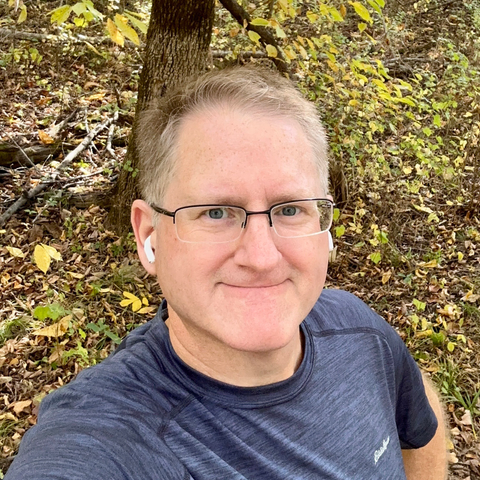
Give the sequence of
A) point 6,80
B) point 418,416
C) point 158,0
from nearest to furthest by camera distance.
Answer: point 418,416, point 158,0, point 6,80

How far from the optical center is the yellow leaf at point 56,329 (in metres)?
3.37

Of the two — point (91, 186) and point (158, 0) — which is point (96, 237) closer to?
point (91, 186)

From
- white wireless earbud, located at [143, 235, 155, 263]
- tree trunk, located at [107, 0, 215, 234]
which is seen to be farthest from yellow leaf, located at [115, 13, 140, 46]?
tree trunk, located at [107, 0, 215, 234]

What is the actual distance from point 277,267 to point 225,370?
0.36 meters

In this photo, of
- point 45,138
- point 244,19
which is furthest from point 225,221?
point 45,138

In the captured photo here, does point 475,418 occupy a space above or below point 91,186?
below

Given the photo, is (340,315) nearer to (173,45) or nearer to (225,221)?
(225,221)

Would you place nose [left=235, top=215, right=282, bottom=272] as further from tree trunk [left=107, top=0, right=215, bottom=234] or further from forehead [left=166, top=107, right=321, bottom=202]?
tree trunk [left=107, top=0, right=215, bottom=234]

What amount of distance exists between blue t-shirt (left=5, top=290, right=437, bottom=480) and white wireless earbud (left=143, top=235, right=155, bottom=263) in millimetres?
218

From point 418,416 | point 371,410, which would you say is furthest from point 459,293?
point 371,410

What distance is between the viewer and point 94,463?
108cm

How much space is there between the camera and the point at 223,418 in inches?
50.4

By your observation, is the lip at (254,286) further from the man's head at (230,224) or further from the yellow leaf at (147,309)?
the yellow leaf at (147,309)

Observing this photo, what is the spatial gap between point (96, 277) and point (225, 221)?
3030 millimetres
